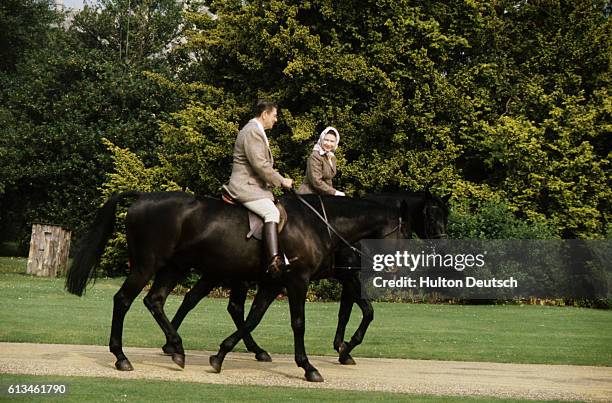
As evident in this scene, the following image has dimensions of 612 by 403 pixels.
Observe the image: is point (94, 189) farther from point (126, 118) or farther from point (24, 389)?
point (24, 389)

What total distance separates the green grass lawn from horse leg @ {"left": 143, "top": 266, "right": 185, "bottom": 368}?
2.28m

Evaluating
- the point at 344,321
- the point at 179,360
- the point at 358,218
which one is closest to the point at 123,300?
the point at 179,360

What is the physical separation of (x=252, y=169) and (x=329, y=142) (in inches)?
79.9

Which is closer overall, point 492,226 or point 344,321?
point 344,321

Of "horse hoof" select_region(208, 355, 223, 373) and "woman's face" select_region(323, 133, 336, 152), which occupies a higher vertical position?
"woman's face" select_region(323, 133, 336, 152)

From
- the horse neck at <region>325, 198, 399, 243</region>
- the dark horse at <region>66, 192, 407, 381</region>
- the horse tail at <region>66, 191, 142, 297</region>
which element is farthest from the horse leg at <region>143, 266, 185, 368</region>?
the horse neck at <region>325, 198, 399, 243</region>

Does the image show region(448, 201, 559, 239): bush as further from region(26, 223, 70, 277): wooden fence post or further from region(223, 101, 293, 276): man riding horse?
region(223, 101, 293, 276): man riding horse

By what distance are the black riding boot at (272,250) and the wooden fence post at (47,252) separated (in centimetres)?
2393

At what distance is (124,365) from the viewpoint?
11117 mm

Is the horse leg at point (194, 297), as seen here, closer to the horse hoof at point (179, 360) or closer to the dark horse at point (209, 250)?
Result: the dark horse at point (209, 250)

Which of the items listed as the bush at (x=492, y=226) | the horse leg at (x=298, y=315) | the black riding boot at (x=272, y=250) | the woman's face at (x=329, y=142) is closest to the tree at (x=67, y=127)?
the bush at (x=492, y=226)

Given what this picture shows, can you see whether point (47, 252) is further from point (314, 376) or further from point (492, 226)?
point (314, 376)

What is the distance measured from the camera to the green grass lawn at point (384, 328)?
48.9ft

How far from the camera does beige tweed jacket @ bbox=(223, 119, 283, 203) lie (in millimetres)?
11492
